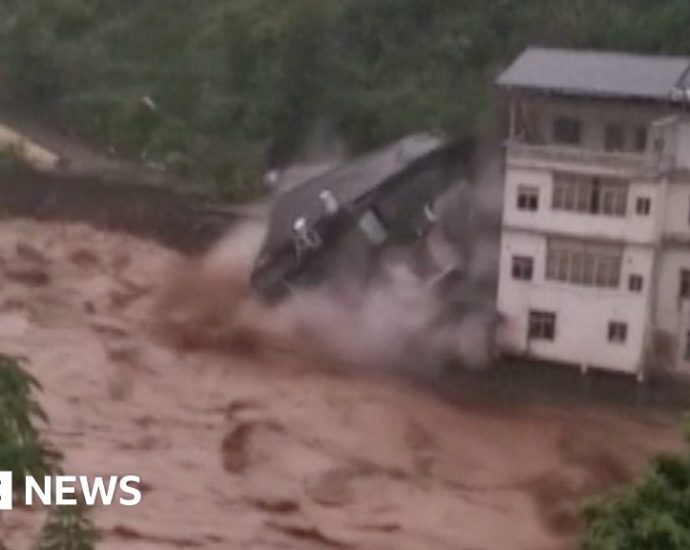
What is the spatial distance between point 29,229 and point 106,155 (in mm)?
2883

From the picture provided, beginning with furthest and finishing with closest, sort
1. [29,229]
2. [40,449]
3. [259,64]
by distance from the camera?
[259,64], [29,229], [40,449]

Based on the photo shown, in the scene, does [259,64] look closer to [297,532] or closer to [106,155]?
[106,155]

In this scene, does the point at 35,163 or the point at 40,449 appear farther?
the point at 35,163

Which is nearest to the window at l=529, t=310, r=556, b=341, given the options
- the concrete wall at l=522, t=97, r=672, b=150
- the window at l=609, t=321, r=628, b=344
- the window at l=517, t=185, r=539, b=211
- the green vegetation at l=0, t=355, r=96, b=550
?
the window at l=609, t=321, r=628, b=344

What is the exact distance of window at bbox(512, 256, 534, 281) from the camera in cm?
1435

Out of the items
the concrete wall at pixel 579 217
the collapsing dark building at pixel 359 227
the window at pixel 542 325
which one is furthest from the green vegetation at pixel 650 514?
the collapsing dark building at pixel 359 227

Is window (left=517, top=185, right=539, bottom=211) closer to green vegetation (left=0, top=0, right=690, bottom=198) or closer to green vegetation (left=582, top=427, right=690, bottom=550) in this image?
green vegetation (left=0, top=0, right=690, bottom=198)

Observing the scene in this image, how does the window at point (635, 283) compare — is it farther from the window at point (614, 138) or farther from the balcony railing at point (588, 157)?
the window at point (614, 138)

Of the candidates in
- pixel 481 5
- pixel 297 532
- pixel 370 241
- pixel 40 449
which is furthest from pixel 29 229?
pixel 40 449

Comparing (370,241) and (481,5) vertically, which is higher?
(481,5)

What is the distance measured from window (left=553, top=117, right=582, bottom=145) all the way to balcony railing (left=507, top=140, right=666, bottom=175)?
22cm

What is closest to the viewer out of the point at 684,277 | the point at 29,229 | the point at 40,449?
the point at 40,449

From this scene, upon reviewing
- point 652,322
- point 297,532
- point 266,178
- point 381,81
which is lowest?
point 297,532

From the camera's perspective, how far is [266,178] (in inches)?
773
